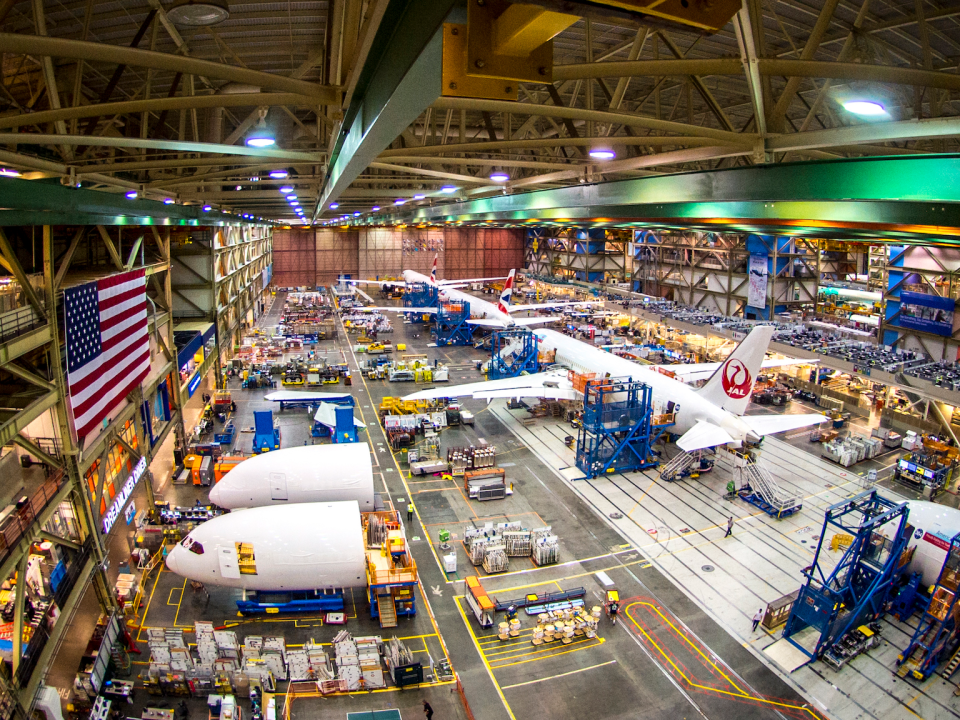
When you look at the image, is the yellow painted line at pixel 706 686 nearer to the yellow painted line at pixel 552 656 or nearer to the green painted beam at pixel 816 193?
the yellow painted line at pixel 552 656

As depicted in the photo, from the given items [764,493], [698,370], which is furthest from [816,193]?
[698,370]

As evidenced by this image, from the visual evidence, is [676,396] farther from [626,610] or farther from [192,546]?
[192,546]

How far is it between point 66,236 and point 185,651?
23012 millimetres

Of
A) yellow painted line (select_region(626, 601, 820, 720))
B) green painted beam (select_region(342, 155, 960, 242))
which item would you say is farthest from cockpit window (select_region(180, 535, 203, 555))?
green painted beam (select_region(342, 155, 960, 242))

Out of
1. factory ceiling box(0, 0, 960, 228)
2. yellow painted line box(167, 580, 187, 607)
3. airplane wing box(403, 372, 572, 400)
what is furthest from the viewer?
airplane wing box(403, 372, 572, 400)

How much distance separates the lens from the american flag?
21.8 m

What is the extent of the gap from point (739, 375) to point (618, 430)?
283 inches

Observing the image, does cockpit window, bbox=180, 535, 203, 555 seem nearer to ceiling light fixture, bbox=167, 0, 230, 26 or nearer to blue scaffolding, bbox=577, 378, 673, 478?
ceiling light fixture, bbox=167, 0, 230, 26

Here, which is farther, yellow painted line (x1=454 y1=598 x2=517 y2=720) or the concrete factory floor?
the concrete factory floor

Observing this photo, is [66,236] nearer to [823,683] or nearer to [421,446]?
[421,446]

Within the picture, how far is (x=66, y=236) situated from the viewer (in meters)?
30.7

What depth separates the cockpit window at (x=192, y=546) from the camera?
2206 centimetres

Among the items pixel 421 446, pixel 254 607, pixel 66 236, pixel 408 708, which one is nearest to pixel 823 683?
pixel 408 708

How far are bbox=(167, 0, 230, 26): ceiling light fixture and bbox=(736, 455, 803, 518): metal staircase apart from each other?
98.7ft
